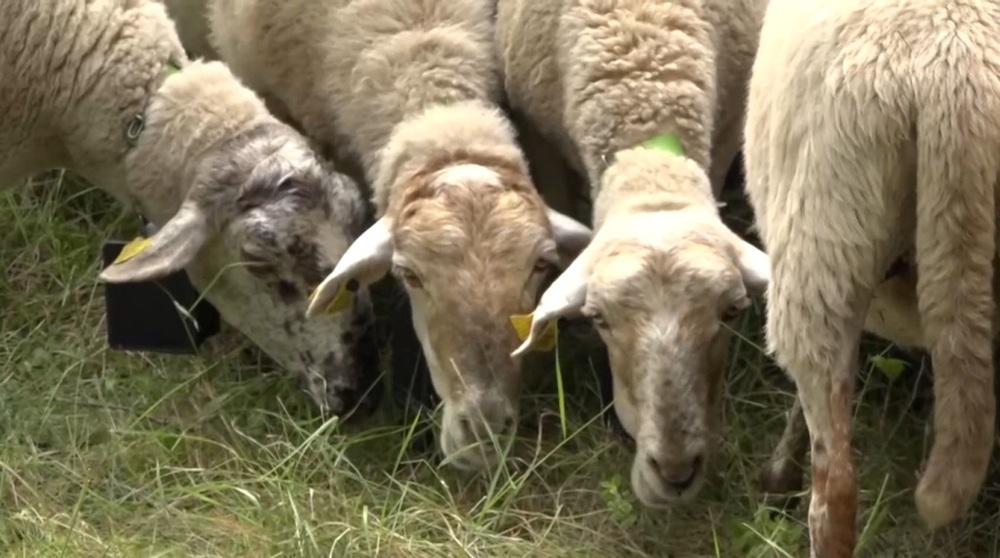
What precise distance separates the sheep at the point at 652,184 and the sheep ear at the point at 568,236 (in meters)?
0.05

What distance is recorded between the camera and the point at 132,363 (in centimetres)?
429

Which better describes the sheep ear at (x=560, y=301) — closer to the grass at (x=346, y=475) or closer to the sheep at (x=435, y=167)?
the sheep at (x=435, y=167)

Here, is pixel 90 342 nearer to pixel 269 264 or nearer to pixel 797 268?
pixel 269 264

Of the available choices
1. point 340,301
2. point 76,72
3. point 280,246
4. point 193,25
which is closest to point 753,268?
point 340,301

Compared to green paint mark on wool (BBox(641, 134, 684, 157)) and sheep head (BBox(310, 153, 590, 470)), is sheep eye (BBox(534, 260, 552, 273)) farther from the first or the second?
green paint mark on wool (BBox(641, 134, 684, 157))

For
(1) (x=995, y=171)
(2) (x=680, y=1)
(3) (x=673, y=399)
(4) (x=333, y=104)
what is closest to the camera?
(1) (x=995, y=171)

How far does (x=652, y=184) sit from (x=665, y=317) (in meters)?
0.45

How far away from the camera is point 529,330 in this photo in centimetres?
328

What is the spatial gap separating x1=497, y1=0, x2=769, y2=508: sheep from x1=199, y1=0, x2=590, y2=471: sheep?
125 mm

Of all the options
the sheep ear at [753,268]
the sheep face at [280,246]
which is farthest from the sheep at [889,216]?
the sheep face at [280,246]

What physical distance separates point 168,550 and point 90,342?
50.5 inches

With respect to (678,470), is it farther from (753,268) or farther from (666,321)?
(753,268)

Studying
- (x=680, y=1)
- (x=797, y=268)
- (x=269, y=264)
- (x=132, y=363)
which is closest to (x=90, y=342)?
(x=132, y=363)

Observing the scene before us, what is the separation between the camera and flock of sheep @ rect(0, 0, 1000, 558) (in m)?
2.57
